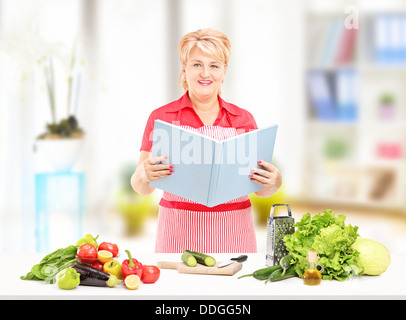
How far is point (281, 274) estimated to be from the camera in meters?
1.68

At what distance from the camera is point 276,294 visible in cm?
154

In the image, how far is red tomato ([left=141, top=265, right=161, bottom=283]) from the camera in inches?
64.1

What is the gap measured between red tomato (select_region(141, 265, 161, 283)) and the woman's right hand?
1.34 feet

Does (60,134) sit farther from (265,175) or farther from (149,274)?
(149,274)

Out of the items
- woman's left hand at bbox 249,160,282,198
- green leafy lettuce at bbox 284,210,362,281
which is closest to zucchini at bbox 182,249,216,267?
green leafy lettuce at bbox 284,210,362,281

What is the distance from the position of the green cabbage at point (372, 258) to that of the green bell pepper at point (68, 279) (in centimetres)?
88

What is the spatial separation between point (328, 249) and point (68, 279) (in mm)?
792

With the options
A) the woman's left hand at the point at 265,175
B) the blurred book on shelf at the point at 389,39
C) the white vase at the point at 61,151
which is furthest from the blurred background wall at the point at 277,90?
the woman's left hand at the point at 265,175

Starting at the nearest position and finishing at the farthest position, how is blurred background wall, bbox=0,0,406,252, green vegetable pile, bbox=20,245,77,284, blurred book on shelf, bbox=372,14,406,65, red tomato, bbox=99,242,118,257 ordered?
green vegetable pile, bbox=20,245,77,284, red tomato, bbox=99,242,118,257, blurred background wall, bbox=0,0,406,252, blurred book on shelf, bbox=372,14,406,65

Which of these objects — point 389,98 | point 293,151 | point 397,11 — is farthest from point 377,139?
point 397,11

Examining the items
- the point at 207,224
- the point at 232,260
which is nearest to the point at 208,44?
the point at 207,224

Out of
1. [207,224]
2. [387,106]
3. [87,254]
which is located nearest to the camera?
[87,254]

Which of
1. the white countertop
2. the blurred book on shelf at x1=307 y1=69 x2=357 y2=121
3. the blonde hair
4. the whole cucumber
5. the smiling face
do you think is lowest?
A: the white countertop

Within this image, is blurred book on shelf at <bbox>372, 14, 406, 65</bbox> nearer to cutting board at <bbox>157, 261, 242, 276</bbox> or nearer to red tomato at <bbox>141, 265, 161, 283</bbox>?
cutting board at <bbox>157, 261, 242, 276</bbox>
